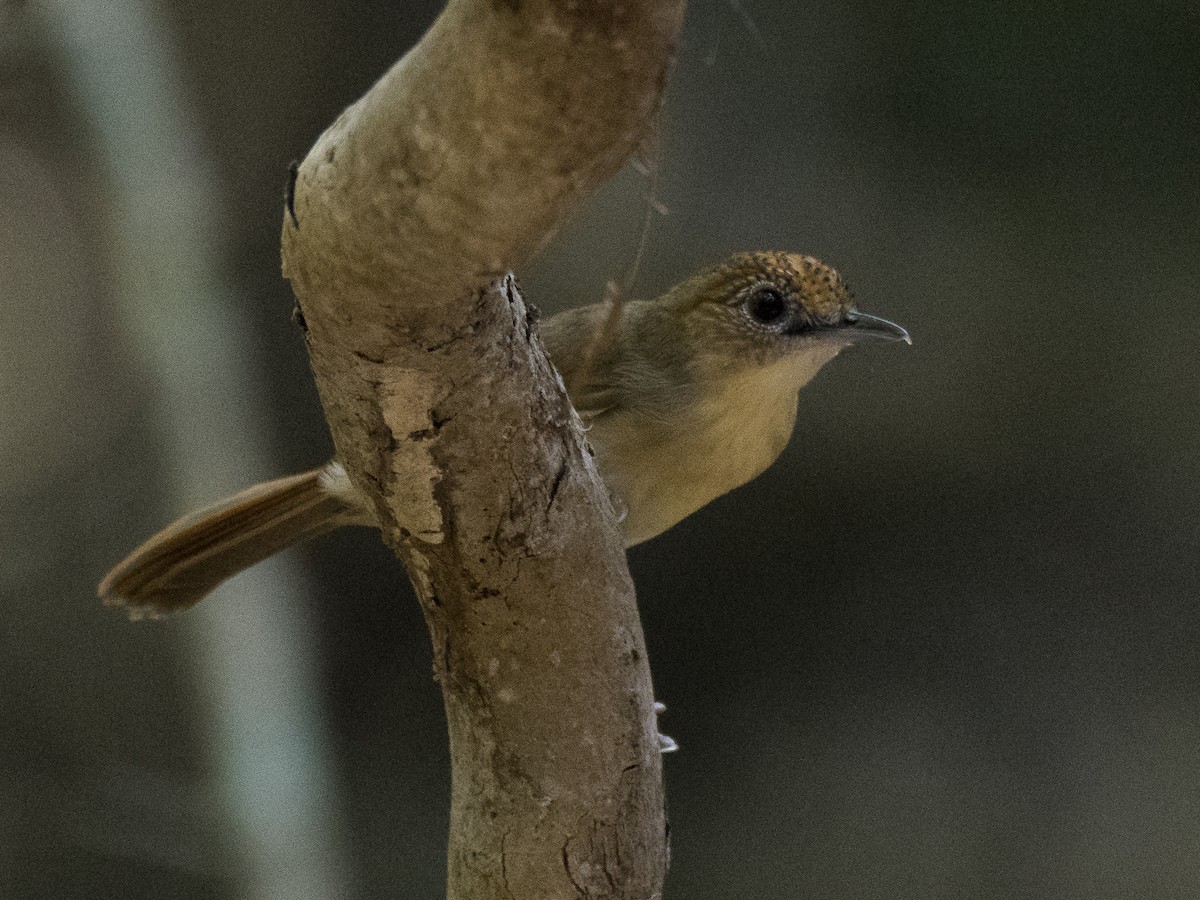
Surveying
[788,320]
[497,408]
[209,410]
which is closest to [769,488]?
[788,320]

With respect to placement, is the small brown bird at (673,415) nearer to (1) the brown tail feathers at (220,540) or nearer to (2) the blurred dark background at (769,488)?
(1) the brown tail feathers at (220,540)

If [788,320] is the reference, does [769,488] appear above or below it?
below

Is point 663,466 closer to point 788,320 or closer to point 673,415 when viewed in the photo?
point 673,415

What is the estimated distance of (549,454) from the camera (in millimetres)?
1473

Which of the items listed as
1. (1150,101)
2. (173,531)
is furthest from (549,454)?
(1150,101)

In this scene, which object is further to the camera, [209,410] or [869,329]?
[209,410]

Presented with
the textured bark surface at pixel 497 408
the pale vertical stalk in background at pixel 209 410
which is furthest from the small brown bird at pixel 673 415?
the pale vertical stalk in background at pixel 209 410

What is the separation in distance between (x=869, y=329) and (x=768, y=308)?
0.20 m

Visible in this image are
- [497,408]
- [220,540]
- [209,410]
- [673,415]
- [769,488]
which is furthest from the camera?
[769,488]

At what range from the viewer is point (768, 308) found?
2443mm

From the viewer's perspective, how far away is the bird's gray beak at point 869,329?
7.91 feet

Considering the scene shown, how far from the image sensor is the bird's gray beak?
2.41 m

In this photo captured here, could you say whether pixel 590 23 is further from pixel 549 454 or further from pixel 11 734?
pixel 11 734

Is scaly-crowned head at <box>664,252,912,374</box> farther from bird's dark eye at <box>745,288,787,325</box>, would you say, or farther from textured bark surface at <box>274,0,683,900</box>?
textured bark surface at <box>274,0,683,900</box>
